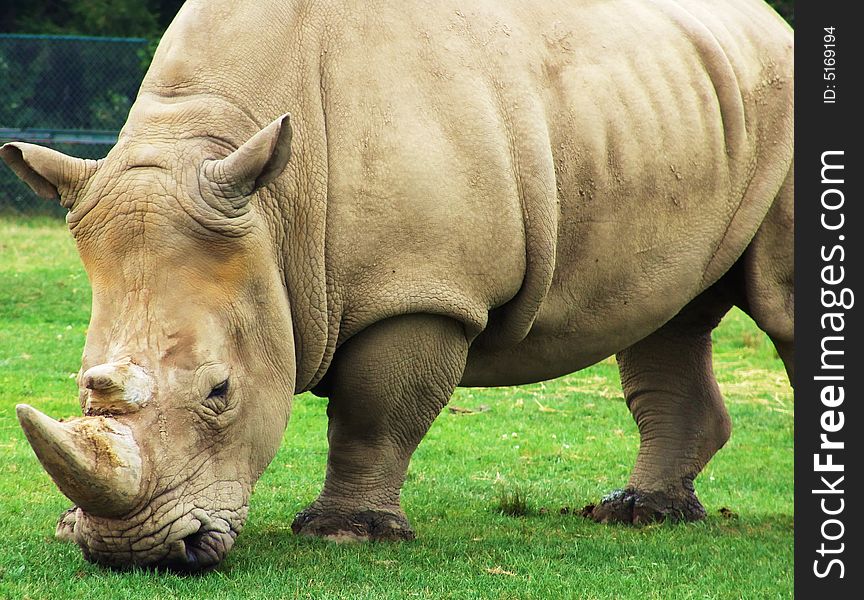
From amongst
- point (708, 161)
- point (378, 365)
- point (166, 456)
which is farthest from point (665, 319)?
point (166, 456)

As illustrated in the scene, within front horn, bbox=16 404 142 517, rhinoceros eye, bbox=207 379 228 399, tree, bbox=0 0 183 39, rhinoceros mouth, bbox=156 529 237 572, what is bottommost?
rhinoceros mouth, bbox=156 529 237 572

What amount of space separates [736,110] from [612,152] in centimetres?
80

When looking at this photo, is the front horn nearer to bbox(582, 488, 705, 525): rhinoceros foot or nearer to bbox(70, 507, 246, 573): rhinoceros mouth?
bbox(70, 507, 246, 573): rhinoceros mouth

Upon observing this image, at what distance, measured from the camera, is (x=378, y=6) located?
599cm

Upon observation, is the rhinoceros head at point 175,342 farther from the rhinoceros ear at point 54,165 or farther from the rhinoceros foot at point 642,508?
the rhinoceros foot at point 642,508

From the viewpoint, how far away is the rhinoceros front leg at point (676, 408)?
25.0 feet

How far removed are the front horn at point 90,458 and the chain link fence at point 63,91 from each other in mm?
13214

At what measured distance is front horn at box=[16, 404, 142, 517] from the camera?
4.72 meters

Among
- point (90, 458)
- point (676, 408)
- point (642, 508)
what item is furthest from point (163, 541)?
point (676, 408)

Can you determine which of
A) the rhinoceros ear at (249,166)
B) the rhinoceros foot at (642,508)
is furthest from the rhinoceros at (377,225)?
the rhinoceros foot at (642,508)

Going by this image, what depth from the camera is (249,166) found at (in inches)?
207

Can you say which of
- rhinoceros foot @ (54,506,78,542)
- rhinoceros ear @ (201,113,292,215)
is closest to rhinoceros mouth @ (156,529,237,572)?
rhinoceros foot @ (54,506,78,542)

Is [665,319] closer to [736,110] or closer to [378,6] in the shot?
[736,110]

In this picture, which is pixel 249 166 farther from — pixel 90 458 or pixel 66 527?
pixel 66 527
